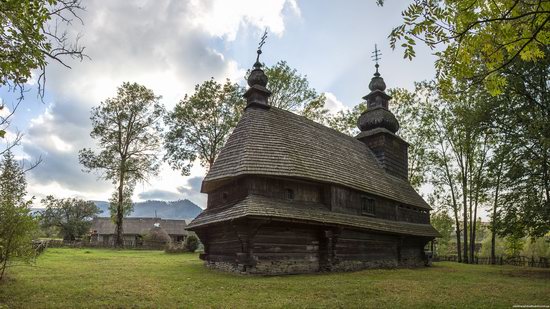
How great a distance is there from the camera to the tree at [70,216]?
57.0 meters

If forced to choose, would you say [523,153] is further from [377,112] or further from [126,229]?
[126,229]

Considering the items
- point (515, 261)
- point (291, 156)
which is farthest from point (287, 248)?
point (515, 261)

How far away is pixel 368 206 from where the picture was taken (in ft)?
63.3

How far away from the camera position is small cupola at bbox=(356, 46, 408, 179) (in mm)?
25172

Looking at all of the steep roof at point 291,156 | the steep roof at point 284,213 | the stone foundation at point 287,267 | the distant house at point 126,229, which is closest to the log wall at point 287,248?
the stone foundation at point 287,267

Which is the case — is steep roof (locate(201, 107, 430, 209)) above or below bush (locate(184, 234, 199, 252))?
above

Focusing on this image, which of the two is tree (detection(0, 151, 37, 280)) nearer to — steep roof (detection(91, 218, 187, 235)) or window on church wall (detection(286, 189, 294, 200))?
window on church wall (detection(286, 189, 294, 200))

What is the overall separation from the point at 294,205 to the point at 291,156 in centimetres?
232

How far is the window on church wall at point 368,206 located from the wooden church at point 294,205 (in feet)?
0.18

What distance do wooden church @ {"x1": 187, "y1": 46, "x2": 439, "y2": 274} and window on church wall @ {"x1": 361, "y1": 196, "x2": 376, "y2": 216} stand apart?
0.18 feet

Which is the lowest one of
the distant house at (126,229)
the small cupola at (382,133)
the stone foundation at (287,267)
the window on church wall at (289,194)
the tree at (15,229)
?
the distant house at (126,229)

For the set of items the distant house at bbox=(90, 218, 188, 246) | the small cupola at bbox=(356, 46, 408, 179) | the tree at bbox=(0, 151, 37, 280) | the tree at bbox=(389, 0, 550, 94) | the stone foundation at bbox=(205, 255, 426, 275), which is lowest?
the distant house at bbox=(90, 218, 188, 246)

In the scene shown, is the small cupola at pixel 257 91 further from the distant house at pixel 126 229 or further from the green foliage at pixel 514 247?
the distant house at pixel 126 229

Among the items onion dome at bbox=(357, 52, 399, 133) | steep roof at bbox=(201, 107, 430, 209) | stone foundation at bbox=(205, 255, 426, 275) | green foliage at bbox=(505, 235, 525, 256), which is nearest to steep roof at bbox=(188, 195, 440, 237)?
steep roof at bbox=(201, 107, 430, 209)
